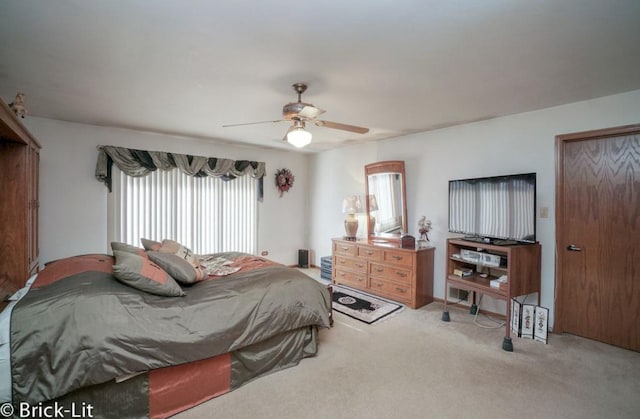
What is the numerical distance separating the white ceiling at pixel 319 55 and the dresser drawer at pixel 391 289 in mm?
2187

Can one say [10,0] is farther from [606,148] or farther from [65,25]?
[606,148]

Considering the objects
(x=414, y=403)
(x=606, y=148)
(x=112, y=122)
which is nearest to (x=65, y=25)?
(x=112, y=122)

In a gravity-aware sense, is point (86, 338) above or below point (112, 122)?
below

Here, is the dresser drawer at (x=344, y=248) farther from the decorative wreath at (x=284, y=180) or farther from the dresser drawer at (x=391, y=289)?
the decorative wreath at (x=284, y=180)

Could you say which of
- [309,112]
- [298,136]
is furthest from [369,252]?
[309,112]

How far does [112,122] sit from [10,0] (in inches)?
99.5

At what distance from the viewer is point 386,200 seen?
4.66 meters

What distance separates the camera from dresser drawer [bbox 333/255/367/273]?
438 cm

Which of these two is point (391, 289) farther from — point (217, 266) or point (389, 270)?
point (217, 266)

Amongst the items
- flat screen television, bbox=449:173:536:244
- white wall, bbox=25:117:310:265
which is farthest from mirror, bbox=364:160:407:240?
white wall, bbox=25:117:310:265

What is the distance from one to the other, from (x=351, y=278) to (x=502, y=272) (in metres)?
2.00

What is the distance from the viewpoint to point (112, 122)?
3.80 m

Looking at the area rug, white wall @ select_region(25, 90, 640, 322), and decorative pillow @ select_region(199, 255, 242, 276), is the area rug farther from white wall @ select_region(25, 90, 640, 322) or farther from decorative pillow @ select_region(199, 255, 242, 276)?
decorative pillow @ select_region(199, 255, 242, 276)

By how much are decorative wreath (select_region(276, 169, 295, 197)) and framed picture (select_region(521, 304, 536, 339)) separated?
4.19 m
